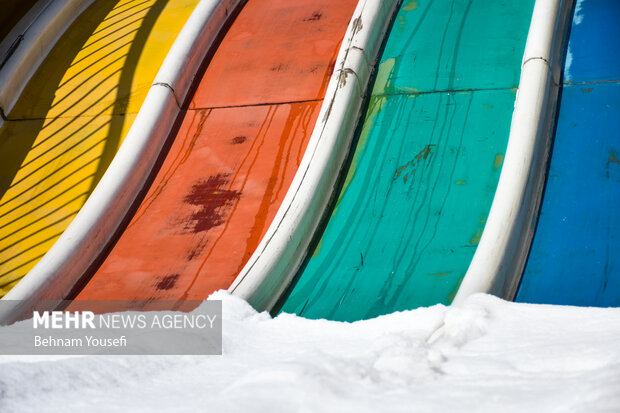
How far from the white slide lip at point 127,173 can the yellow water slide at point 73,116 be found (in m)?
0.23

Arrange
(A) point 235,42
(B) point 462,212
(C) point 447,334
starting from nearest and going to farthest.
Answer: (C) point 447,334
(B) point 462,212
(A) point 235,42

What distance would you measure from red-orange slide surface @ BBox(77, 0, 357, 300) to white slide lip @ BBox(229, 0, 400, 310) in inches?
6.9

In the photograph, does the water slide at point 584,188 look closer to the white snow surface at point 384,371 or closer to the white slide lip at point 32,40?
the white snow surface at point 384,371

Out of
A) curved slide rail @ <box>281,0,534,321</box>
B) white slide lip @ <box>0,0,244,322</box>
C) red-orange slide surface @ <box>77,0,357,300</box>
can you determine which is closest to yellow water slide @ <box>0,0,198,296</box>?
white slide lip @ <box>0,0,244,322</box>

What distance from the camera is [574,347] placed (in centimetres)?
231

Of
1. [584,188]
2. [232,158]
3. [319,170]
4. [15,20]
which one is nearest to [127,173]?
[232,158]

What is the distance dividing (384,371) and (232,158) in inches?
96.5

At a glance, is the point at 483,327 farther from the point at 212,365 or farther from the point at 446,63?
the point at 446,63

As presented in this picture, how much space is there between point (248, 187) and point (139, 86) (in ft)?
5.24

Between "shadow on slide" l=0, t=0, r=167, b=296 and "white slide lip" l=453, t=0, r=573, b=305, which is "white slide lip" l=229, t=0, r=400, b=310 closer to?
"white slide lip" l=453, t=0, r=573, b=305

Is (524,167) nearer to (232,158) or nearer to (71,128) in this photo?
(232,158)

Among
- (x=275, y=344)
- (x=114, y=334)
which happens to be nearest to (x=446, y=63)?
(x=275, y=344)

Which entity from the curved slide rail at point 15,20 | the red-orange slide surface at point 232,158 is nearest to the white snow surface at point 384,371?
the red-orange slide surface at point 232,158

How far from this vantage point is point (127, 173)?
4469mm
